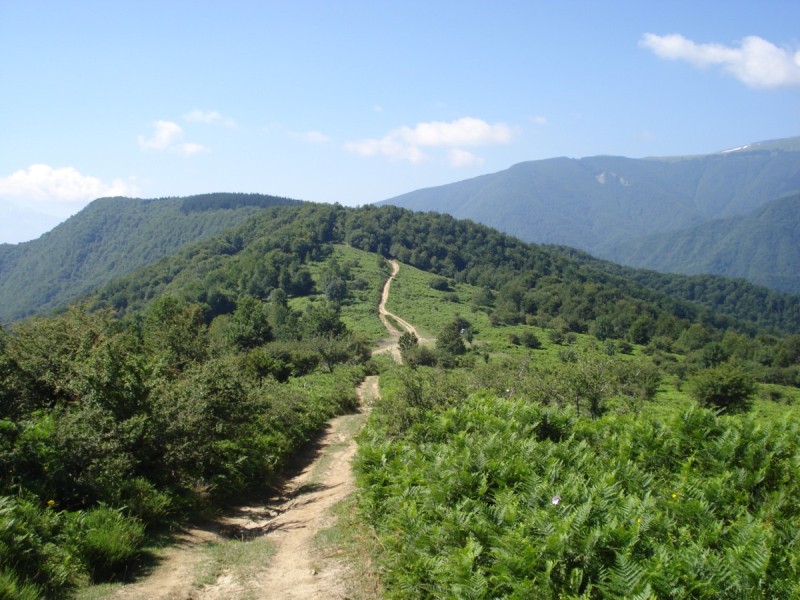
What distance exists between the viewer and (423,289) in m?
A: 109

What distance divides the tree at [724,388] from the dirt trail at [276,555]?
33851 millimetres

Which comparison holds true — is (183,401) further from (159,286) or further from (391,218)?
(391,218)

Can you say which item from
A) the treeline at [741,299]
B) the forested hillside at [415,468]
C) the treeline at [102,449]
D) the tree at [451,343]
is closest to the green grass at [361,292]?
the tree at [451,343]

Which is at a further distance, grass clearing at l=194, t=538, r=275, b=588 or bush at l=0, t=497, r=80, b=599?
grass clearing at l=194, t=538, r=275, b=588

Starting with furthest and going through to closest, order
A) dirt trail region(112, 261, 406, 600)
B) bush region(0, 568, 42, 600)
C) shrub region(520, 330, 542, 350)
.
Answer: shrub region(520, 330, 542, 350) → dirt trail region(112, 261, 406, 600) → bush region(0, 568, 42, 600)

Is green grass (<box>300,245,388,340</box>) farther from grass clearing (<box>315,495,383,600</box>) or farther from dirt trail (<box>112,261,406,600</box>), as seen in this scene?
grass clearing (<box>315,495,383,600</box>)

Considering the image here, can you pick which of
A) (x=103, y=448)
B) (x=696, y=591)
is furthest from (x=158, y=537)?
(x=696, y=591)

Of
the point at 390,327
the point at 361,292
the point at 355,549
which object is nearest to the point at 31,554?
the point at 355,549

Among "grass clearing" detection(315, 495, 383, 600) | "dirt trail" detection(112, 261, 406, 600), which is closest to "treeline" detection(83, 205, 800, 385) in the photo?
"dirt trail" detection(112, 261, 406, 600)

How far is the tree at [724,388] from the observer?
4094 centimetres

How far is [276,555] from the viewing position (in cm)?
980

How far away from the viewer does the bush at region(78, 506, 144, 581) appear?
796 cm

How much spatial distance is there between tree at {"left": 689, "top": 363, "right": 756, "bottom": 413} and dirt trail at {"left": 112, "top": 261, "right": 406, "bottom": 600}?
33851 millimetres

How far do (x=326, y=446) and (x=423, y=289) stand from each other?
86.7m
